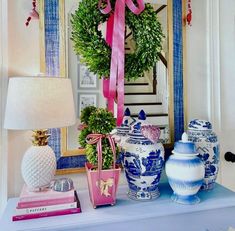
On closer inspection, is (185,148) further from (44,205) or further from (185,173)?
(44,205)

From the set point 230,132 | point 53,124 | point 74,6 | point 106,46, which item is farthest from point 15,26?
point 230,132

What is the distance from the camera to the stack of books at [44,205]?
0.99 m

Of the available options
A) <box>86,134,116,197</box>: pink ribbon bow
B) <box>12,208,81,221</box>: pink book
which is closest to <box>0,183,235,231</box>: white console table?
<box>12,208,81,221</box>: pink book

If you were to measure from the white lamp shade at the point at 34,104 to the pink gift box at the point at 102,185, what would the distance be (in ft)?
0.86

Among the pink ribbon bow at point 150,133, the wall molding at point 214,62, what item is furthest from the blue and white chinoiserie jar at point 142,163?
the wall molding at point 214,62

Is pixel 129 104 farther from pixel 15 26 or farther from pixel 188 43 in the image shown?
pixel 15 26

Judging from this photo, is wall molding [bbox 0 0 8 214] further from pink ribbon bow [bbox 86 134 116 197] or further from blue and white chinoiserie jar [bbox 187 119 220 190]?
blue and white chinoiserie jar [bbox 187 119 220 190]

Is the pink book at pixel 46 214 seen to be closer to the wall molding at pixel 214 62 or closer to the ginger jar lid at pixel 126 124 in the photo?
the ginger jar lid at pixel 126 124

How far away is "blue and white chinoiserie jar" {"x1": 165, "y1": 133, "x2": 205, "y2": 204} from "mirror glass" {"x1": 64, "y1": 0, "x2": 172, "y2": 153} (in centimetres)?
30

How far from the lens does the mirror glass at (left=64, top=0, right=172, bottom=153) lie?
1.29 meters

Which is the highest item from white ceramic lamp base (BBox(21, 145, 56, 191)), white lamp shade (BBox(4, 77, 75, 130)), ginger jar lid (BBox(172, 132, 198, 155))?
white lamp shade (BBox(4, 77, 75, 130))

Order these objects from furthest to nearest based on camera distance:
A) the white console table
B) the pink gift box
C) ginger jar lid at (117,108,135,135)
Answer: ginger jar lid at (117,108,135,135)
the pink gift box
the white console table

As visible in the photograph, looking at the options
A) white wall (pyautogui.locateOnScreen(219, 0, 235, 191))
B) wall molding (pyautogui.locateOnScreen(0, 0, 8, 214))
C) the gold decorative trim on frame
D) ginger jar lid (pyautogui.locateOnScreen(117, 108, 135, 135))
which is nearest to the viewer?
wall molding (pyautogui.locateOnScreen(0, 0, 8, 214))

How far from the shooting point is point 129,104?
54.2 inches
